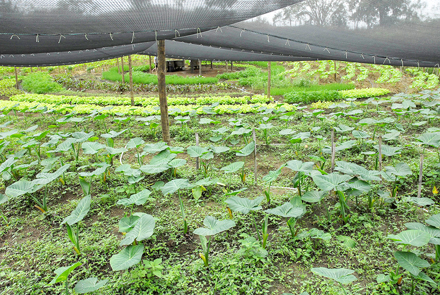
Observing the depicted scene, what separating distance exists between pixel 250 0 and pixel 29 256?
2914mm

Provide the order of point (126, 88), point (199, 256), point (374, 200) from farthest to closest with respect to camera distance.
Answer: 1. point (126, 88)
2. point (374, 200)
3. point (199, 256)

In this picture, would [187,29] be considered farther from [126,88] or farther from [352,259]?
[126,88]

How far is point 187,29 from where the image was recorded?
3.03 metres

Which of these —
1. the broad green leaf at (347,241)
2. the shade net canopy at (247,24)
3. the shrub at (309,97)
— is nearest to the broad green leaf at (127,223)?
the broad green leaf at (347,241)

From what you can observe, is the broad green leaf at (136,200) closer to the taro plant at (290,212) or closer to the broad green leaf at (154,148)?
the broad green leaf at (154,148)

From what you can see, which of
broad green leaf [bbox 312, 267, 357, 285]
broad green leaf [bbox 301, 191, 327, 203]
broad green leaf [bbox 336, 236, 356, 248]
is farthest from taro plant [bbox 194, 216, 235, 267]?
broad green leaf [bbox 336, 236, 356, 248]

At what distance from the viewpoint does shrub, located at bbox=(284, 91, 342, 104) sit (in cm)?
788

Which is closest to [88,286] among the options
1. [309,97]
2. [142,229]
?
[142,229]

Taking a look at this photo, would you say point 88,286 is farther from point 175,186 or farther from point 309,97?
point 309,97

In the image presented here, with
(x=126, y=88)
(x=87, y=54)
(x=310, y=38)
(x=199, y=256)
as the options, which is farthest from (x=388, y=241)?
(x=126, y=88)

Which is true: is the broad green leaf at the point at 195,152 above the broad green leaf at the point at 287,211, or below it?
above

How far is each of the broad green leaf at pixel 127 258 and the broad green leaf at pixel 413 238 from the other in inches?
64.9

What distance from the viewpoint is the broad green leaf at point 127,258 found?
72.5 inches

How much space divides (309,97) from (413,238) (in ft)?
21.6
